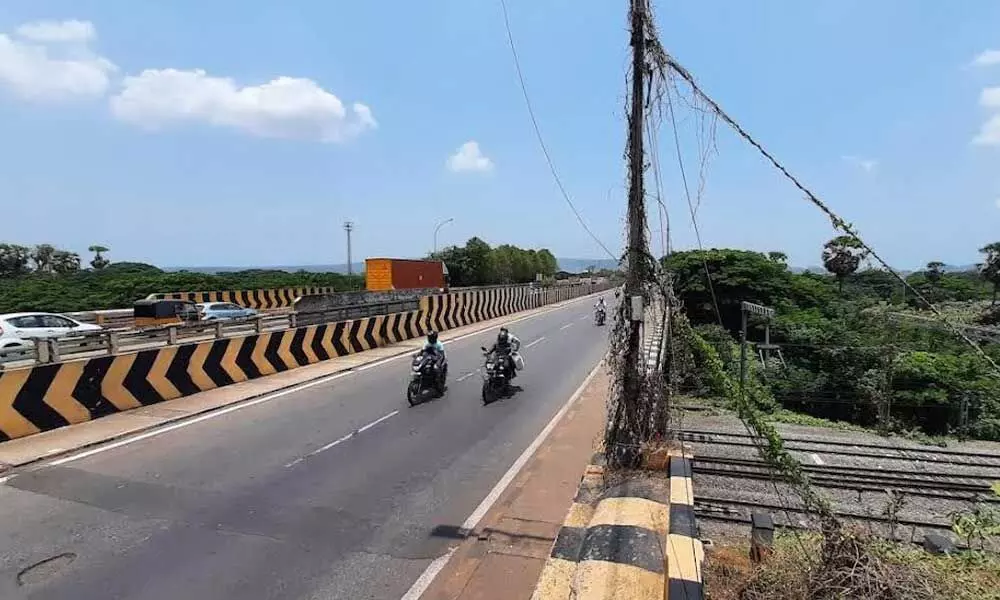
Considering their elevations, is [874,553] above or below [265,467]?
above

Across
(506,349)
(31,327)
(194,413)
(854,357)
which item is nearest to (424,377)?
(506,349)

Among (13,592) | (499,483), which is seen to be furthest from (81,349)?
(499,483)

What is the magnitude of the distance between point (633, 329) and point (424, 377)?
284 inches

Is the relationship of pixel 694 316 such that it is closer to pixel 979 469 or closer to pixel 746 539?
pixel 979 469

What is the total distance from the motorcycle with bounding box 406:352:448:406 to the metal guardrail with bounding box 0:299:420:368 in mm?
4937

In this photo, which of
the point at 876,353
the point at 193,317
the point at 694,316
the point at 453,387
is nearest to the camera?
the point at 453,387

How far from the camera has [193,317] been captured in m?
24.5

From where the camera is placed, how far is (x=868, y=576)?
304cm

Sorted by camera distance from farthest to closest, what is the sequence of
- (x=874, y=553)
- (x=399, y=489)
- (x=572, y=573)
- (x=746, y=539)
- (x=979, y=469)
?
(x=979, y=469), (x=399, y=489), (x=746, y=539), (x=572, y=573), (x=874, y=553)

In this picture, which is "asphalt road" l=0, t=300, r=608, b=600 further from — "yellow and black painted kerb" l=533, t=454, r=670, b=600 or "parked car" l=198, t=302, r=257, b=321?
"parked car" l=198, t=302, r=257, b=321

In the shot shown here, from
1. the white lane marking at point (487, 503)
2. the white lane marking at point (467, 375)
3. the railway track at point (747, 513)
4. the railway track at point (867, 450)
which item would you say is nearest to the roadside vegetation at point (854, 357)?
the railway track at point (867, 450)

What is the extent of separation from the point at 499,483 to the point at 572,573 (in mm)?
3552

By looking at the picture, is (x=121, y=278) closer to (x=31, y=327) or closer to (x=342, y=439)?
(x=31, y=327)

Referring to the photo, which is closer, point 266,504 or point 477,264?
point 266,504
